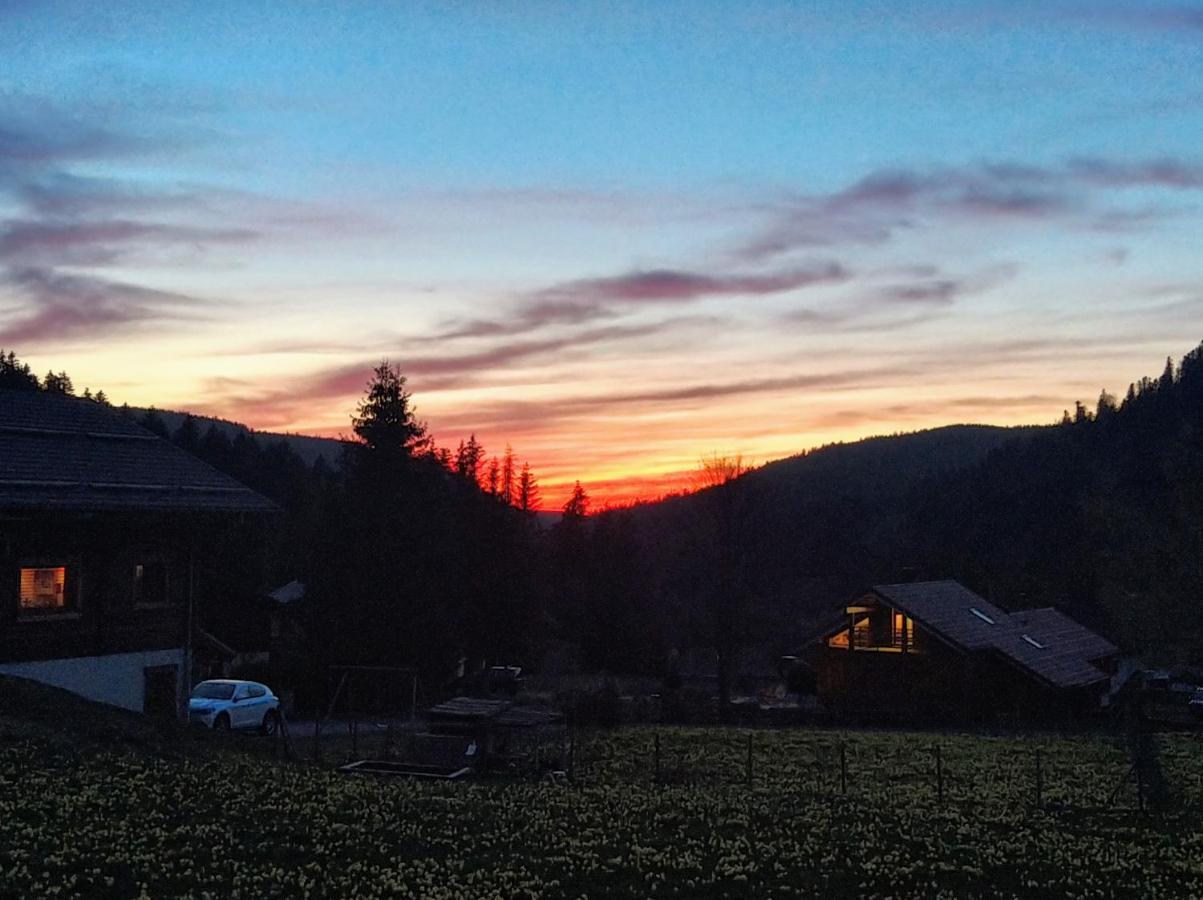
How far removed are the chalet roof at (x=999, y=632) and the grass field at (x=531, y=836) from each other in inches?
1241

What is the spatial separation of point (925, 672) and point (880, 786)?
32.5 m

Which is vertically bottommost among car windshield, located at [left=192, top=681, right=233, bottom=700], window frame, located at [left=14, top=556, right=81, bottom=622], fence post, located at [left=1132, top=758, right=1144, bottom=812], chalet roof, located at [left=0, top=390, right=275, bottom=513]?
fence post, located at [left=1132, top=758, right=1144, bottom=812]

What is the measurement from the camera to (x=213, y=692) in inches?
1544

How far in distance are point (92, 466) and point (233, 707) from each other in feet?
32.7

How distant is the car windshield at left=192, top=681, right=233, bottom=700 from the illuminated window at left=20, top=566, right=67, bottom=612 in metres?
6.89

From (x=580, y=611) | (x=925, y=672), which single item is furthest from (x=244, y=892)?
(x=580, y=611)

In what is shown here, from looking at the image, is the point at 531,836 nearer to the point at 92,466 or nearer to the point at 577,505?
the point at 92,466

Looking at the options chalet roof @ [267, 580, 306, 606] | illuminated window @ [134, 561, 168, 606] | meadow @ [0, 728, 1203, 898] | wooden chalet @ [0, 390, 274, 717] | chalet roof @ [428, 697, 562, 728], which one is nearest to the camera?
meadow @ [0, 728, 1203, 898]

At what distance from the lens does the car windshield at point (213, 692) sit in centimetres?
3891

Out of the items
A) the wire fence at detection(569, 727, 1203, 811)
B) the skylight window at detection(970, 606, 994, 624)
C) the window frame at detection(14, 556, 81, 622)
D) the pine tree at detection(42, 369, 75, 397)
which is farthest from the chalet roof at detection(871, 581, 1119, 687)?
the pine tree at detection(42, 369, 75, 397)

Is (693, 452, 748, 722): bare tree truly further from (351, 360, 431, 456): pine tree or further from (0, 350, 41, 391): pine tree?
(0, 350, 41, 391): pine tree


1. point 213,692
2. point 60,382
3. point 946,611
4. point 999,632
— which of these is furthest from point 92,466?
point 60,382

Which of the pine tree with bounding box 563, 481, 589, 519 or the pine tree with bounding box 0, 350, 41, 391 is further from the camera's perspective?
the pine tree with bounding box 563, 481, 589, 519

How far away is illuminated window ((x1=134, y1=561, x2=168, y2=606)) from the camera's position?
36.8 m
